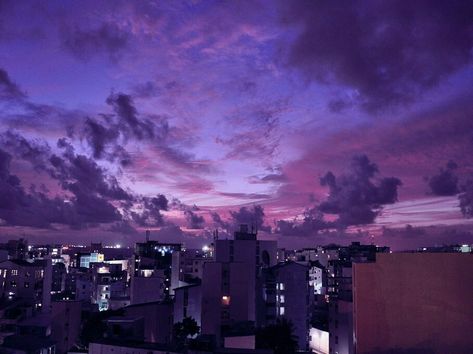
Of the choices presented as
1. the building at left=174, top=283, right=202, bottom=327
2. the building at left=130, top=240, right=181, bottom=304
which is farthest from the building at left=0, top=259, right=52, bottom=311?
the building at left=174, top=283, right=202, bottom=327

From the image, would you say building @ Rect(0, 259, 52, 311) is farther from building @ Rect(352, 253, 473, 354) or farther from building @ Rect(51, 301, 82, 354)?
building @ Rect(352, 253, 473, 354)

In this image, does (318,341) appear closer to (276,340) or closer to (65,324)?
(276,340)

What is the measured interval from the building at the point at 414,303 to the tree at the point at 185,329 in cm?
3388

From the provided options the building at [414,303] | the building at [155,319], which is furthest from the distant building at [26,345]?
the building at [414,303]

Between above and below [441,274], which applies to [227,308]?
below

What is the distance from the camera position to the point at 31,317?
144 feet

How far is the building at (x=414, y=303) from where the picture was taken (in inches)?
347

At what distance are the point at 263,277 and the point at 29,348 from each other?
90.6ft

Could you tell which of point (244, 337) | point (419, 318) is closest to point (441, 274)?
point (419, 318)

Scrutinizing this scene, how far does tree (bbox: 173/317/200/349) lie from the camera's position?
133 ft

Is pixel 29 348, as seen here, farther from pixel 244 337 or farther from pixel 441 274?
pixel 441 274

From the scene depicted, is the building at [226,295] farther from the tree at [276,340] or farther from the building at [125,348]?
the building at [125,348]

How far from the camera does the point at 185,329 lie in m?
40.7

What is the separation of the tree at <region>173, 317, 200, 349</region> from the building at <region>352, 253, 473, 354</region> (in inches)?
1334
